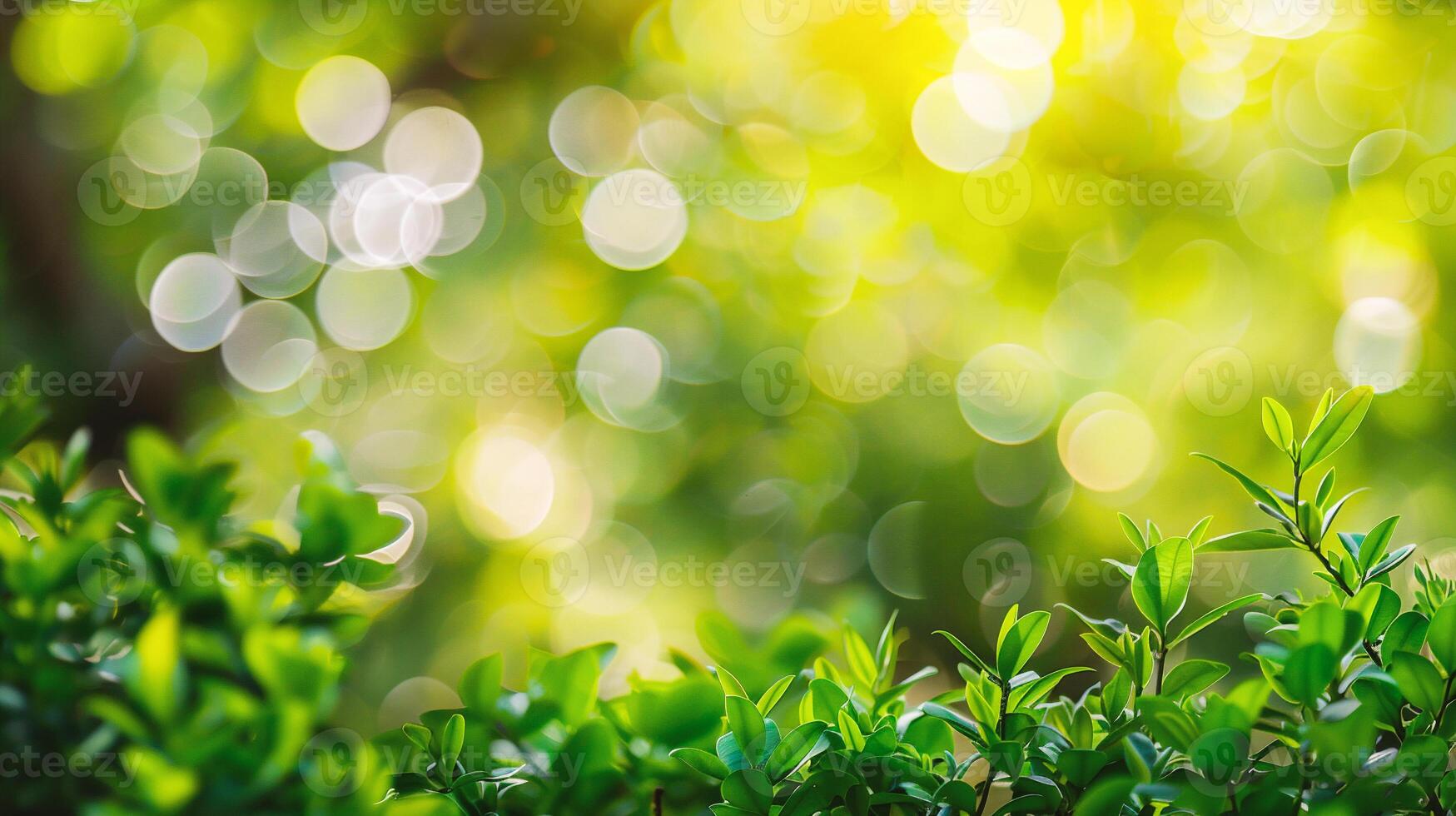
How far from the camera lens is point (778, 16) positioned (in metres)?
1.63

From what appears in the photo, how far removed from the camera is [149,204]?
1617 millimetres

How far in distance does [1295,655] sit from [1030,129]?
56.0 inches

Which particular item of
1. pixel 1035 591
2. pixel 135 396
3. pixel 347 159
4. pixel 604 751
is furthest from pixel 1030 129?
pixel 135 396

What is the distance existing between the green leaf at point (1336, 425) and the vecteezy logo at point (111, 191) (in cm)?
182

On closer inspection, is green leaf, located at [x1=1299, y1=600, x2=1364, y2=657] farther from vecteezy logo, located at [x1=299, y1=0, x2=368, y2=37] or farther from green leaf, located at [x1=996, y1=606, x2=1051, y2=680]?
vecteezy logo, located at [x1=299, y1=0, x2=368, y2=37]

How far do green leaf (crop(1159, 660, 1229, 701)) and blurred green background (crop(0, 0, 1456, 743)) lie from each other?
1.15 meters

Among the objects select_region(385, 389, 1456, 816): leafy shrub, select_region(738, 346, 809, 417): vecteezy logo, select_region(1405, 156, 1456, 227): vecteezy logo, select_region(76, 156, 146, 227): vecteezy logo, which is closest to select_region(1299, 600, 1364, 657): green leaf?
select_region(385, 389, 1456, 816): leafy shrub

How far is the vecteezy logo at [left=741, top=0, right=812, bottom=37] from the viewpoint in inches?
63.9

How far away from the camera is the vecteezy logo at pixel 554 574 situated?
5.15 feet

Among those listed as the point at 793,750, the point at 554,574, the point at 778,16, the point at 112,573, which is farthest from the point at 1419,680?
the point at 778,16

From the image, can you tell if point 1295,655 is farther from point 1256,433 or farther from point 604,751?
point 1256,433

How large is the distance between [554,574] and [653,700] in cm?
125

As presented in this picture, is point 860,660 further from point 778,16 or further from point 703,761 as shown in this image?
point 778,16

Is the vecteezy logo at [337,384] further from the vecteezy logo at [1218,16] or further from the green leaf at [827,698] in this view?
the vecteezy logo at [1218,16]
